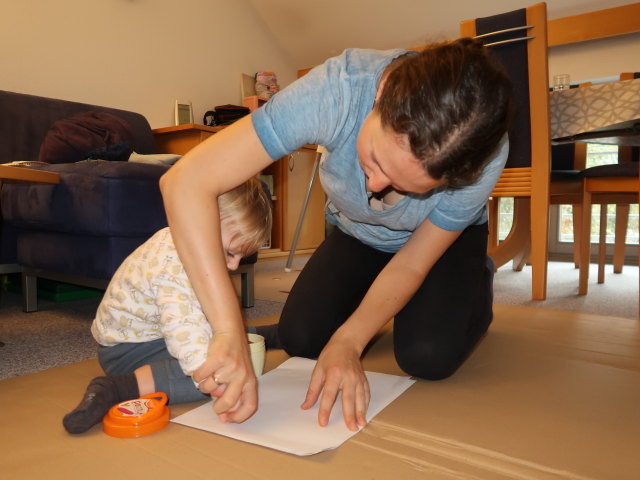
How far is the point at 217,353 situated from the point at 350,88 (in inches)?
18.2

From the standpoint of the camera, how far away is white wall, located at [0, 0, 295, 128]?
248cm

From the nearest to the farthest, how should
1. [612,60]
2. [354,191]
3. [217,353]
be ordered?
[217,353] → [354,191] → [612,60]

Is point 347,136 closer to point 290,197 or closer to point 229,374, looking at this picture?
point 229,374

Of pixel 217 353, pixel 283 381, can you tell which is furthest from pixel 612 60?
pixel 217 353

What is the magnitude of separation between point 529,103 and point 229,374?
1.71 meters

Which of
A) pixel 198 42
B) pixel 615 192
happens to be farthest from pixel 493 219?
pixel 198 42

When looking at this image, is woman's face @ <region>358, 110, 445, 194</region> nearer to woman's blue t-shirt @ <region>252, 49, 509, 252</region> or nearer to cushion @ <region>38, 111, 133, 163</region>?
woman's blue t-shirt @ <region>252, 49, 509, 252</region>

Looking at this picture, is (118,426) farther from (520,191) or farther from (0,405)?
(520,191)

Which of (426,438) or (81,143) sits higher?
(81,143)

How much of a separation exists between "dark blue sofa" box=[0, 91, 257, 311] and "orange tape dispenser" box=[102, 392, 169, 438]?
822 mm

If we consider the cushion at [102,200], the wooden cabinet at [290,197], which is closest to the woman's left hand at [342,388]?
the cushion at [102,200]

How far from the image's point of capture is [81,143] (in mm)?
1999

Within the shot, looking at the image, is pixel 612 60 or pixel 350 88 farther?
pixel 612 60

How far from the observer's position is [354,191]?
3.09 feet
